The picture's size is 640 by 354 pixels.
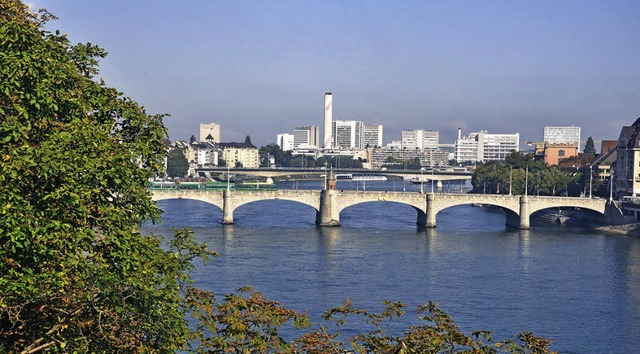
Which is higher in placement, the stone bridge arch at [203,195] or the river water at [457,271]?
the stone bridge arch at [203,195]

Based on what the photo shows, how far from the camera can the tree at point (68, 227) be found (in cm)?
1077

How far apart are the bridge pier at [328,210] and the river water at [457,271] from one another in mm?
1280

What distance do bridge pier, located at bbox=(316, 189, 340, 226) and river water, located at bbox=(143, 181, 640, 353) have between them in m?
1.28

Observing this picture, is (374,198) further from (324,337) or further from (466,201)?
(324,337)

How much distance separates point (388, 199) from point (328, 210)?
179 inches

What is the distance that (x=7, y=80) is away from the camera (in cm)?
1186

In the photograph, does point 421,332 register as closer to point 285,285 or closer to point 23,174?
point 23,174

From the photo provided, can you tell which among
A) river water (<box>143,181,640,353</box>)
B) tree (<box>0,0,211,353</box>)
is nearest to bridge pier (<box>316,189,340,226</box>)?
river water (<box>143,181,640,353</box>)

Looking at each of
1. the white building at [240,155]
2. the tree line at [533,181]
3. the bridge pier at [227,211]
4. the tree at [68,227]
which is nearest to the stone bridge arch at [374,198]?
the bridge pier at [227,211]

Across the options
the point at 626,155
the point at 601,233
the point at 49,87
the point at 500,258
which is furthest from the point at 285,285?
the point at 626,155

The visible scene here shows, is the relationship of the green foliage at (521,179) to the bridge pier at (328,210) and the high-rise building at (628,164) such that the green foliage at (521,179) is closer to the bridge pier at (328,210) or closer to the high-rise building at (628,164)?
the high-rise building at (628,164)

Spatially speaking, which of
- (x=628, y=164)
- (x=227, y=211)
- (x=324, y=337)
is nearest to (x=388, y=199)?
(x=227, y=211)

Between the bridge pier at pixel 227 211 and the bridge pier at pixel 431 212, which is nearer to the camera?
the bridge pier at pixel 227 211

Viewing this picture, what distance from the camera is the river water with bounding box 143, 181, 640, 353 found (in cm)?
2906
